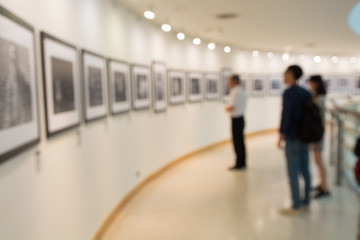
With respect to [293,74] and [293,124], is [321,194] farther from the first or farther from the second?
[293,74]

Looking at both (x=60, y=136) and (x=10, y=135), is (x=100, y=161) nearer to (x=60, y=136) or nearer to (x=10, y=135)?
(x=60, y=136)

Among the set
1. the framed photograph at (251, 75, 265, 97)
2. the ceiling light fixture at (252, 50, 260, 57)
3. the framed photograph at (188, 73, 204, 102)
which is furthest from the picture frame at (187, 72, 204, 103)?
the ceiling light fixture at (252, 50, 260, 57)

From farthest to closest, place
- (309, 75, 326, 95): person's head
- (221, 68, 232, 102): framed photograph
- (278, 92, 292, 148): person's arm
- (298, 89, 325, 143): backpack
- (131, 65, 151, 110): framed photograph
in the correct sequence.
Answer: (221, 68, 232, 102): framed photograph → (131, 65, 151, 110): framed photograph → (309, 75, 326, 95): person's head → (278, 92, 292, 148): person's arm → (298, 89, 325, 143): backpack

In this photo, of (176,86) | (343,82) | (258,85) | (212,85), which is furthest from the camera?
(343,82)

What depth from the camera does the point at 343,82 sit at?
46.8 ft

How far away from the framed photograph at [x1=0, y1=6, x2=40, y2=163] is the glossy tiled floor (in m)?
2.22

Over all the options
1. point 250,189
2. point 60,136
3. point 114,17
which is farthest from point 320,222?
point 114,17

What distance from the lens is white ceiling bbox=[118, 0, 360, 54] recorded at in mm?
5180

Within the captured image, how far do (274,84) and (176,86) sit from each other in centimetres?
629

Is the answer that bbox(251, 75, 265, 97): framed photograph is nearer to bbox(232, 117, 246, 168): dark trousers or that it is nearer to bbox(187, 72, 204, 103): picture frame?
bbox(187, 72, 204, 103): picture frame

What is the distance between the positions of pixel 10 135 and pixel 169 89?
17.3ft

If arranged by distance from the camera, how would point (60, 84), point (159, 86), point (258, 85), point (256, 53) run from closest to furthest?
point (60, 84) < point (159, 86) < point (256, 53) < point (258, 85)

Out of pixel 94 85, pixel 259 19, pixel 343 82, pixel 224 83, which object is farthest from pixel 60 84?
pixel 343 82

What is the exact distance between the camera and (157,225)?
172 inches
